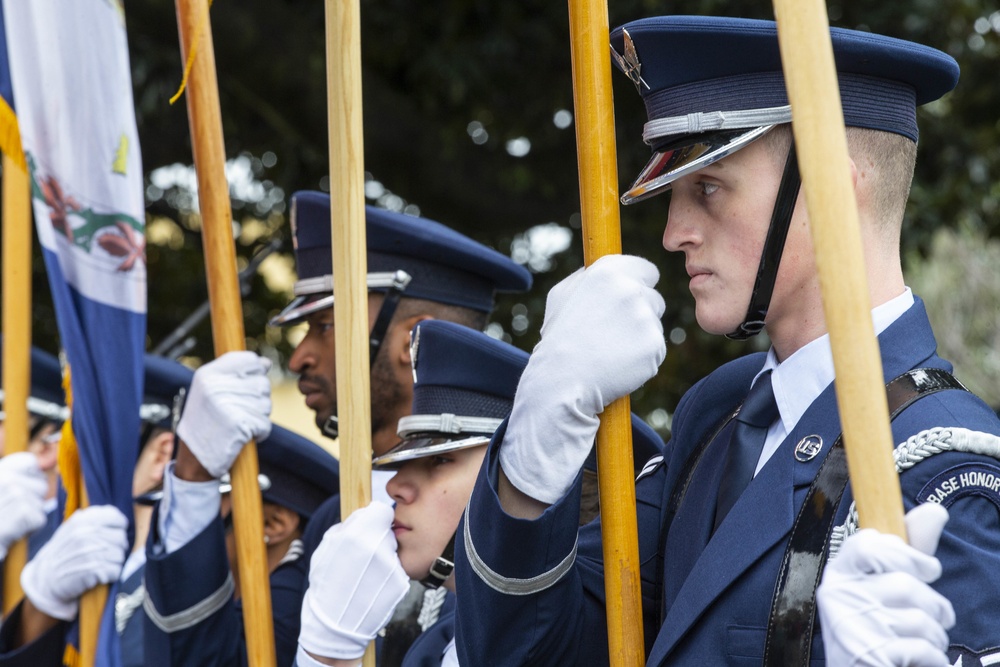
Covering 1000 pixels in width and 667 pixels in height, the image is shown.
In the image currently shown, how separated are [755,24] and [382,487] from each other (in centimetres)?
218

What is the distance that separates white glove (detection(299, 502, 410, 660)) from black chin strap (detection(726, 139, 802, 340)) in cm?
118

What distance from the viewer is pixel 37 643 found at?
4125 millimetres

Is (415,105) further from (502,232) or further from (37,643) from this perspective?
(37,643)

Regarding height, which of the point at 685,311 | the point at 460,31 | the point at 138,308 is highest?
the point at 460,31

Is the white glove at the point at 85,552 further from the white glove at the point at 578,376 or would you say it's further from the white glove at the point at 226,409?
the white glove at the point at 578,376

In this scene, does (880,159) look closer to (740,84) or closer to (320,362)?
(740,84)

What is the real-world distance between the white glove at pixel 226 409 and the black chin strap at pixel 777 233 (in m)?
1.86

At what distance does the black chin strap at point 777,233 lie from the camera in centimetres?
204

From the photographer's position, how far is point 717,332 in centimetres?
212

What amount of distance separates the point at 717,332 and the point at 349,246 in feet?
3.00

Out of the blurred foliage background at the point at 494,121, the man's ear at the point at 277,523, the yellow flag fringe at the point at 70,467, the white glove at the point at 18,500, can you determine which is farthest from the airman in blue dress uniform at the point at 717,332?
the blurred foliage background at the point at 494,121

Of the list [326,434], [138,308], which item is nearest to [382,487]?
[326,434]

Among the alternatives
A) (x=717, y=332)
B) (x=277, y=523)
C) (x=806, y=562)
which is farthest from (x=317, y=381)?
(x=806, y=562)

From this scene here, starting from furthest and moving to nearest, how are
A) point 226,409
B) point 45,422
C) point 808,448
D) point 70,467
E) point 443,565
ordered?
point 45,422 < point 70,467 < point 226,409 < point 443,565 < point 808,448
